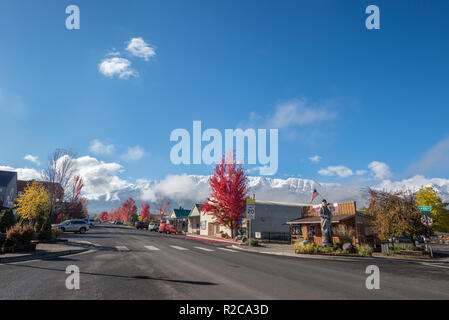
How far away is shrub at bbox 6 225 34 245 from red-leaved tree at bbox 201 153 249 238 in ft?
74.0

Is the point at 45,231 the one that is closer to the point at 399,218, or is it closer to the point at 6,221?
the point at 6,221

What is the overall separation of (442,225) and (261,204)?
32198 millimetres

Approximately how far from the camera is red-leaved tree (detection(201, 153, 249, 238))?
3356 centimetres

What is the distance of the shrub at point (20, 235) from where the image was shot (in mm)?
12586

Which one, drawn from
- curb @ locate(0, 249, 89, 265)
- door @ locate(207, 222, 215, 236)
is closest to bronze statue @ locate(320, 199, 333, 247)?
curb @ locate(0, 249, 89, 265)

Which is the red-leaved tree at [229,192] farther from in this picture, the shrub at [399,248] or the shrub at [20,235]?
the shrub at [20,235]

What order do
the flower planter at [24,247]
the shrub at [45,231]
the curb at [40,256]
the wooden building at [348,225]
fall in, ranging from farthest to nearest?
1. the wooden building at [348,225]
2. the shrub at [45,231]
3. the flower planter at [24,247]
4. the curb at [40,256]

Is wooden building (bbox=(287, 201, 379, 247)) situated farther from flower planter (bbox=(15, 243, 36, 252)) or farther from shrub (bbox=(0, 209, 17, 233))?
shrub (bbox=(0, 209, 17, 233))

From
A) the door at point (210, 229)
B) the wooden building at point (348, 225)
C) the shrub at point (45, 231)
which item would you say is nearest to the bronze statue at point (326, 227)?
the wooden building at point (348, 225)

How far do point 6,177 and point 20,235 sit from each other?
175ft

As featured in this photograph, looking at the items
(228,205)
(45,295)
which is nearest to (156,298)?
(45,295)

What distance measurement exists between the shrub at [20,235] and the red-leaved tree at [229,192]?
2256 centimetres

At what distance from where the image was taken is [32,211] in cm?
1839
